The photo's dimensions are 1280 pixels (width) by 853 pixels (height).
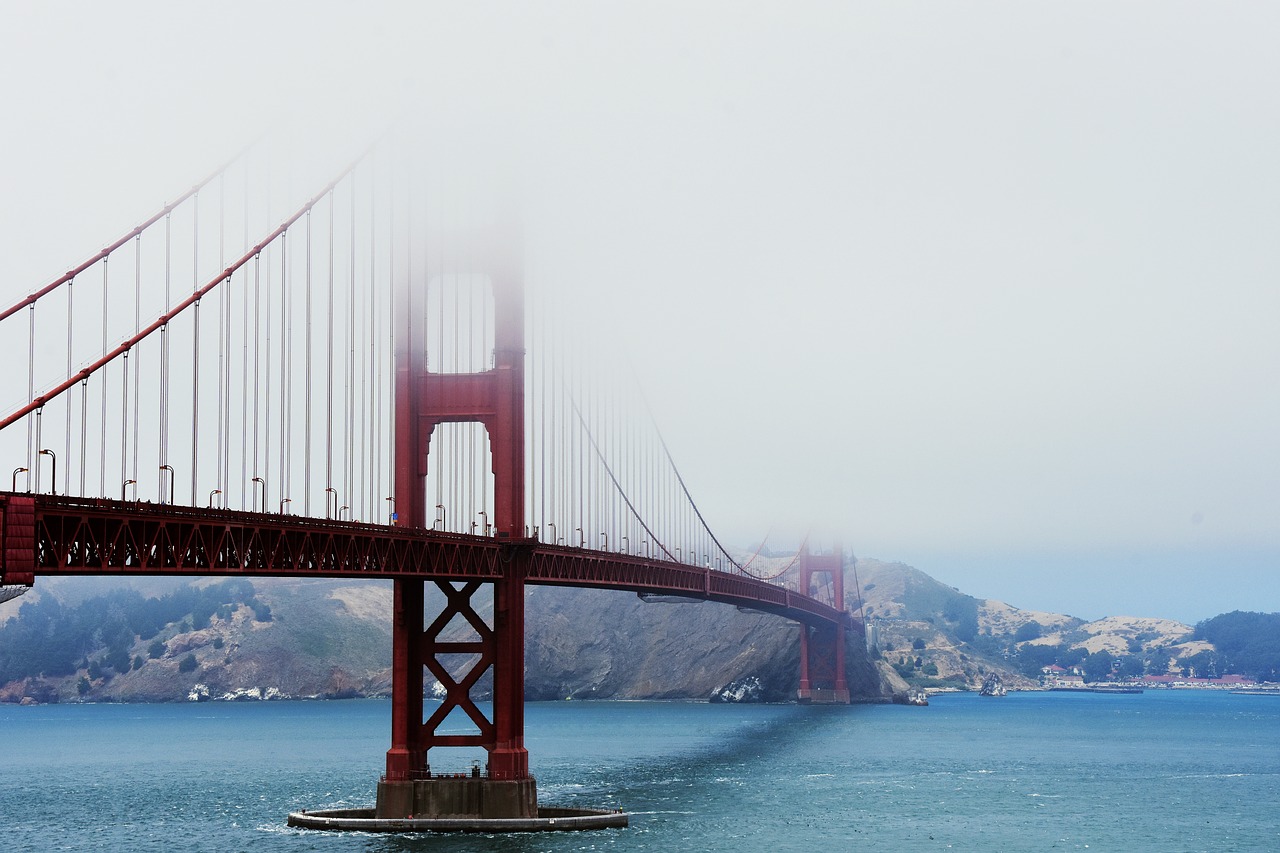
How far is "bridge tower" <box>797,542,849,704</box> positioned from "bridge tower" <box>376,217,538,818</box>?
117 metres

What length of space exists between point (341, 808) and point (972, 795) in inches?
1186

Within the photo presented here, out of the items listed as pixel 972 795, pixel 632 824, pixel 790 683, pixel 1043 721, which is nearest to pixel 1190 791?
pixel 972 795

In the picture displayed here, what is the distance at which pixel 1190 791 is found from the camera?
8000 centimetres

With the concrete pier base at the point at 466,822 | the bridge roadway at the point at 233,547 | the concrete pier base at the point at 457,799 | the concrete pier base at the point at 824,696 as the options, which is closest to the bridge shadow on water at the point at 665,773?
the concrete pier base at the point at 466,822

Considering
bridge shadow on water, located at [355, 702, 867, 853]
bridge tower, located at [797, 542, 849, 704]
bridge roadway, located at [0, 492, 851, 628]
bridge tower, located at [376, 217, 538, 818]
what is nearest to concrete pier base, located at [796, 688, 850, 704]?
bridge tower, located at [797, 542, 849, 704]

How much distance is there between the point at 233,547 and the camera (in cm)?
4009

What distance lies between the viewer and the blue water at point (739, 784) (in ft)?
188

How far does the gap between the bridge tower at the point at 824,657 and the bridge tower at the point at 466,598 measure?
116780mm

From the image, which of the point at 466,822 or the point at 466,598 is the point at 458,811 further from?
the point at 466,598

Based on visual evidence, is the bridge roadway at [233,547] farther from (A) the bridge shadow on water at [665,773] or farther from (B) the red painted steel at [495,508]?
(A) the bridge shadow on water at [665,773]

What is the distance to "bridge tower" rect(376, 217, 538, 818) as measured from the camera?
Answer: 175 feet

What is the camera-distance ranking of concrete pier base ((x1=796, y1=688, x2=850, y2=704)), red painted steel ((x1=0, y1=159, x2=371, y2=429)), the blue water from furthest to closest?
concrete pier base ((x1=796, y1=688, x2=850, y2=704)), the blue water, red painted steel ((x1=0, y1=159, x2=371, y2=429))

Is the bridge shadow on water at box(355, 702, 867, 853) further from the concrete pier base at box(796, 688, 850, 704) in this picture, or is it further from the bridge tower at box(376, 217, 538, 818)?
the concrete pier base at box(796, 688, 850, 704)

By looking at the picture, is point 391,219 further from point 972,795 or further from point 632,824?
point 972,795
